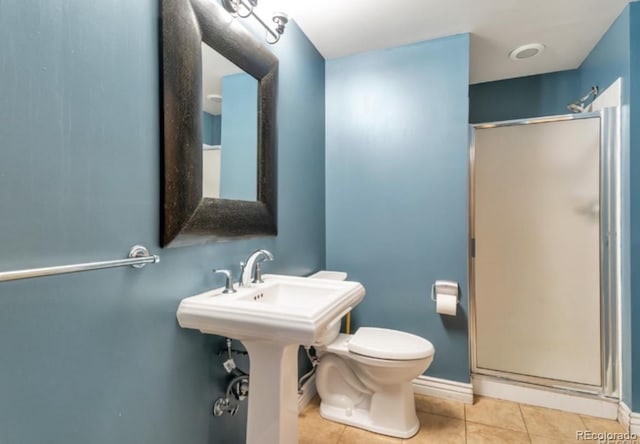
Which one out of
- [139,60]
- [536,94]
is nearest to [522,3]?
[536,94]

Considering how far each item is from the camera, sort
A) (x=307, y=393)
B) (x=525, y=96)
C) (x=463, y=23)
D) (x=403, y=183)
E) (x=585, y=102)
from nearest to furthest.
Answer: (x=463, y=23) → (x=307, y=393) → (x=403, y=183) → (x=585, y=102) → (x=525, y=96)

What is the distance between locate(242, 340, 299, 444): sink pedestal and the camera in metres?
1.13

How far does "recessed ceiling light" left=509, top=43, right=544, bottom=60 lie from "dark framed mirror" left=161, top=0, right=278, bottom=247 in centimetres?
172

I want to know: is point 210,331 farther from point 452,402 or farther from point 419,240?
point 452,402

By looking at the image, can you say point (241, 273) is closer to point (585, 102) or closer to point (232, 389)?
point (232, 389)

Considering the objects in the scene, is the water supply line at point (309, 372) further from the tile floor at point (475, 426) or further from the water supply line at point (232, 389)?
the water supply line at point (232, 389)

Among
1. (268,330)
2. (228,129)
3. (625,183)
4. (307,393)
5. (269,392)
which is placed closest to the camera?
(268,330)

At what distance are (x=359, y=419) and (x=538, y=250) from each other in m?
1.61

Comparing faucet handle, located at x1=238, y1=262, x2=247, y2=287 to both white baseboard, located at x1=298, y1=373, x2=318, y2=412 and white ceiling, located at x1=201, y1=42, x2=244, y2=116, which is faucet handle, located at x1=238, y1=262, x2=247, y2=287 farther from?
white baseboard, located at x1=298, y1=373, x2=318, y2=412

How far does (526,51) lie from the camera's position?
7.12 ft

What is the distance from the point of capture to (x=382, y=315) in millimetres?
2172

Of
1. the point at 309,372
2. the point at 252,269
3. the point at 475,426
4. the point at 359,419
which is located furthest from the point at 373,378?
the point at 252,269

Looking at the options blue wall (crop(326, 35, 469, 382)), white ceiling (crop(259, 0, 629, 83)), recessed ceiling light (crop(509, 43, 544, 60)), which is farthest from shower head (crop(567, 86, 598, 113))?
blue wall (crop(326, 35, 469, 382))

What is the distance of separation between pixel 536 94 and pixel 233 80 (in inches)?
99.2
